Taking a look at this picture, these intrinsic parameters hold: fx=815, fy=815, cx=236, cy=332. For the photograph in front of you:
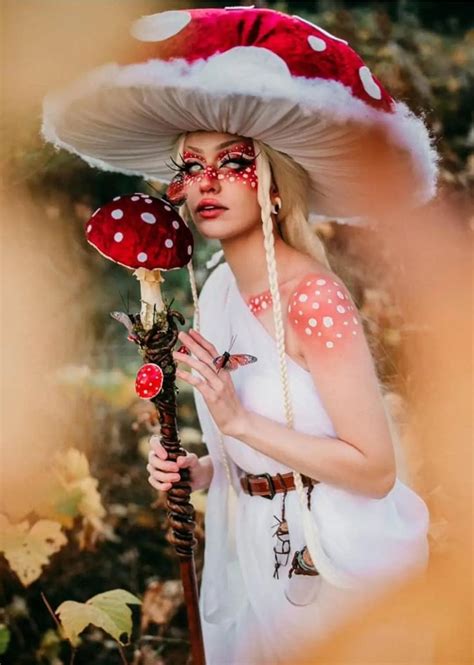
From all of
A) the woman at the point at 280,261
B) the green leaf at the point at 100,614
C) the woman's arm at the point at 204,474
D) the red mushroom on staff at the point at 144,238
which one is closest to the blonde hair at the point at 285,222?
the woman at the point at 280,261

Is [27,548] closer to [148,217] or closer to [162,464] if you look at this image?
[162,464]

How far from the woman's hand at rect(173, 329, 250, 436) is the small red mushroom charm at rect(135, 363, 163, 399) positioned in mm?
35

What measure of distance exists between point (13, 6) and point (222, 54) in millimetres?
715

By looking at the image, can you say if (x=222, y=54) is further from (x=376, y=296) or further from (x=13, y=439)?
(x=13, y=439)

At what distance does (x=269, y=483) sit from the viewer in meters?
1.38

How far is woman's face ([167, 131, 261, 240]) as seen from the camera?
1264mm

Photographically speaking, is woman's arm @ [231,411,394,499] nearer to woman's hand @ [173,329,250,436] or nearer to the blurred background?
woman's hand @ [173,329,250,436]

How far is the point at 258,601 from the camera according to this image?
4.74 ft

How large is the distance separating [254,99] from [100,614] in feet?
3.91

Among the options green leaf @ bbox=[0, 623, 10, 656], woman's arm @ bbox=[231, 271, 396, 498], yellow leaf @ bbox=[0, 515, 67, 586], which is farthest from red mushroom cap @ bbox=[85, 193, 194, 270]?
green leaf @ bbox=[0, 623, 10, 656]

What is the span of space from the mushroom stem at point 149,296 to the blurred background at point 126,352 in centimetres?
30

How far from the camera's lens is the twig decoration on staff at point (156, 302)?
1243mm

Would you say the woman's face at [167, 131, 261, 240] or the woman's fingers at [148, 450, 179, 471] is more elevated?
the woman's face at [167, 131, 261, 240]

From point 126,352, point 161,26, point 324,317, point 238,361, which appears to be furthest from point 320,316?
point 126,352
